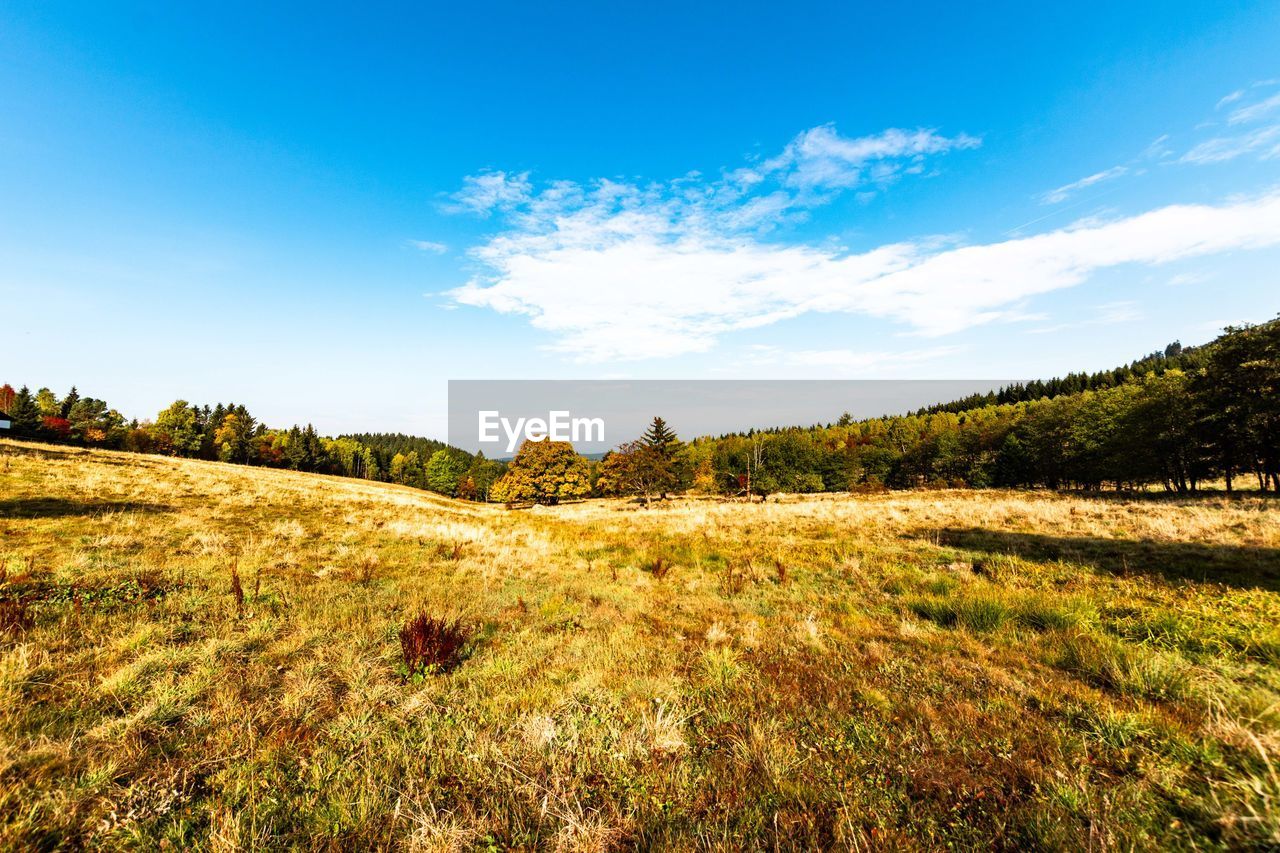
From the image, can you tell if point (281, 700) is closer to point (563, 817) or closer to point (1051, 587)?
point (563, 817)

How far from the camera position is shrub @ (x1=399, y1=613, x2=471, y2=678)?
534 centimetres

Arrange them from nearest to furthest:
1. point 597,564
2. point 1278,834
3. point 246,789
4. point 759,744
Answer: point 1278,834 → point 246,789 → point 759,744 → point 597,564

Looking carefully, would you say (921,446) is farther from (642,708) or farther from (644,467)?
(642,708)

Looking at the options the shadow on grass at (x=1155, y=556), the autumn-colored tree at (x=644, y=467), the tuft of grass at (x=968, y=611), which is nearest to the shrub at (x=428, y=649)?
the tuft of grass at (x=968, y=611)

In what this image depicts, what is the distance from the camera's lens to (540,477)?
56.2 m

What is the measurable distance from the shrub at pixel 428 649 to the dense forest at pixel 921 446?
142ft

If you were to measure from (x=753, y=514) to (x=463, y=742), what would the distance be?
68.7 feet

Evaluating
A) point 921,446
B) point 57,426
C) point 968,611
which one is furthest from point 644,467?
point 57,426

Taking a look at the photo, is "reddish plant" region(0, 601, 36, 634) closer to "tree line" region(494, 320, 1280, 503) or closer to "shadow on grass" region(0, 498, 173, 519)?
"shadow on grass" region(0, 498, 173, 519)

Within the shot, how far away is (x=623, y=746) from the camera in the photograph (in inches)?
151

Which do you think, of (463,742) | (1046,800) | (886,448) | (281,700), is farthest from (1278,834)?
(886,448)

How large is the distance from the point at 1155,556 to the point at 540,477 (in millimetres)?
52425

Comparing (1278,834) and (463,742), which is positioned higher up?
(1278,834)

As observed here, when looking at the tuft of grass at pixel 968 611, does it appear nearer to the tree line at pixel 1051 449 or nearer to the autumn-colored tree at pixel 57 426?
the tree line at pixel 1051 449
